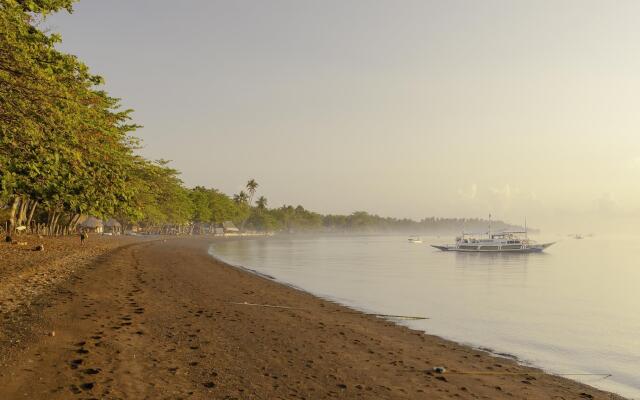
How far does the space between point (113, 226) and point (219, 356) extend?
101389 mm

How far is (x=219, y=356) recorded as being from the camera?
387 inches

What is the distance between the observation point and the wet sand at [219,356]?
25.3 feet

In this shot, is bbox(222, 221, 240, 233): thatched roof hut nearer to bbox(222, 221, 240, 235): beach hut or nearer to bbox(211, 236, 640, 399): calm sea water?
bbox(222, 221, 240, 235): beach hut

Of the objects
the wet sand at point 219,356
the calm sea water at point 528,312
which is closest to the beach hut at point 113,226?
the calm sea water at point 528,312

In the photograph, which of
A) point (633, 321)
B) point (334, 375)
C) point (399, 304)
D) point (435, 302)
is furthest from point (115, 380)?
point (633, 321)

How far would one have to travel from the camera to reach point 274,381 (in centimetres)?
866

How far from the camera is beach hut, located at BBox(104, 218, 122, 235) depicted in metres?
102

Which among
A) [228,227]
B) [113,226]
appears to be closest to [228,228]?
[228,227]

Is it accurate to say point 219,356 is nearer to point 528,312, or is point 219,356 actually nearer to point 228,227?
point 528,312

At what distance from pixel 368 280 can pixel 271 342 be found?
83.7ft

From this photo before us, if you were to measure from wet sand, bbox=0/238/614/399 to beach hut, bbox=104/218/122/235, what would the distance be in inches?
3608

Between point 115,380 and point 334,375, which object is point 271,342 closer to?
point 334,375

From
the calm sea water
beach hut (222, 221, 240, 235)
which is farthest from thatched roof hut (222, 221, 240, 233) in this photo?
the calm sea water

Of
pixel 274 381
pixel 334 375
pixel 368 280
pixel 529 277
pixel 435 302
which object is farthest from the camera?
pixel 529 277
